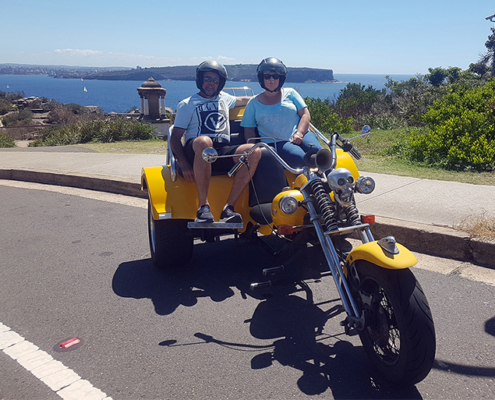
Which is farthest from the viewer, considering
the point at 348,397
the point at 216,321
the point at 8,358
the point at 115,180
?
the point at 115,180

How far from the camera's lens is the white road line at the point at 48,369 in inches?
109

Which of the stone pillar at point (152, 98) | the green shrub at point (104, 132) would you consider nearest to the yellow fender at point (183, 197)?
the green shrub at point (104, 132)

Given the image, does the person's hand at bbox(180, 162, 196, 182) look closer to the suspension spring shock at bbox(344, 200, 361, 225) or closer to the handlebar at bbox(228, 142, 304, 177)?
the handlebar at bbox(228, 142, 304, 177)

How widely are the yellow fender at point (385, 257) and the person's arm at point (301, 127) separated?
1.83 meters

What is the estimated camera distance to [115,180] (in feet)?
26.5

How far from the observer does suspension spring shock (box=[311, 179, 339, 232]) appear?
311 centimetres

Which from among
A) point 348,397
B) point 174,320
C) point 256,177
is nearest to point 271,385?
point 348,397

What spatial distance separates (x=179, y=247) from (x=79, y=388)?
71.1 inches

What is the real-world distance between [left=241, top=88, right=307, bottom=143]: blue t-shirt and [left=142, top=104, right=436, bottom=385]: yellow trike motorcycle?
0.51 m

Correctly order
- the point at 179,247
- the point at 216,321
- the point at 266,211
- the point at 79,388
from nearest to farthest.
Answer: the point at 79,388, the point at 216,321, the point at 266,211, the point at 179,247

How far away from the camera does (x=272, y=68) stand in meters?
4.68

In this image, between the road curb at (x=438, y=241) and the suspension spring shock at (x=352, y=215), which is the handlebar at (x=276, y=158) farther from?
the road curb at (x=438, y=241)

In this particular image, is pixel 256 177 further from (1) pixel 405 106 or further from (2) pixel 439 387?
(1) pixel 405 106

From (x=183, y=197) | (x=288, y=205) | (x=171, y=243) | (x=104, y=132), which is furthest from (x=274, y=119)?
(x=104, y=132)
